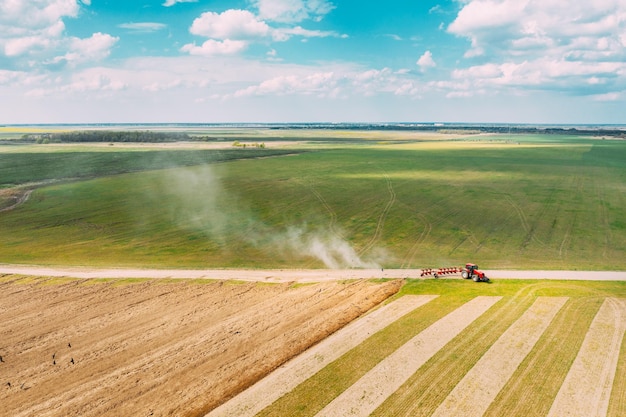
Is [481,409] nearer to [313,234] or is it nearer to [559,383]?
[559,383]

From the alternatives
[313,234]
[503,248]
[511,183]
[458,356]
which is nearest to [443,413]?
[458,356]

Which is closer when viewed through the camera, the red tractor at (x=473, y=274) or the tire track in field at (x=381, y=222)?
the red tractor at (x=473, y=274)

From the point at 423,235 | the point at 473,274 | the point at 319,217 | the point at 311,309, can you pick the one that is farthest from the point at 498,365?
the point at 319,217

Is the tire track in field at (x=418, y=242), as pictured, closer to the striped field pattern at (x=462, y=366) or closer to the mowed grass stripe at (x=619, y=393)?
the striped field pattern at (x=462, y=366)

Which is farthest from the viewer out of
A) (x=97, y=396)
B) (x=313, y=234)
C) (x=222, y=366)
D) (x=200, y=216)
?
(x=200, y=216)

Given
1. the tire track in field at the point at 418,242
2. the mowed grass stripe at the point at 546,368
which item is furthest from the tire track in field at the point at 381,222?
the mowed grass stripe at the point at 546,368

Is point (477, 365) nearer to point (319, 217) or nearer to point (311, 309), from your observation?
point (311, 309)
